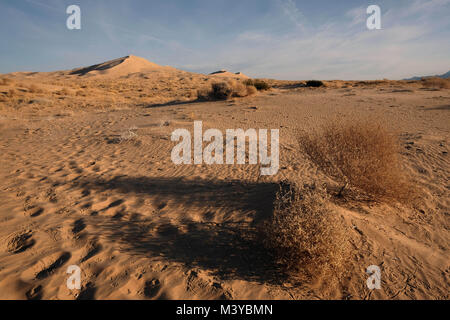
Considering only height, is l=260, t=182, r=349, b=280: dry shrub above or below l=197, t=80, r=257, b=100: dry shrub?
below

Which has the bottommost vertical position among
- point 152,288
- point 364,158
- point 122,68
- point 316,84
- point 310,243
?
point 152,288

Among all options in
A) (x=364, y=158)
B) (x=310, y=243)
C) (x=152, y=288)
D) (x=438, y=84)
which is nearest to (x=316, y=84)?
(x=438, y=84)

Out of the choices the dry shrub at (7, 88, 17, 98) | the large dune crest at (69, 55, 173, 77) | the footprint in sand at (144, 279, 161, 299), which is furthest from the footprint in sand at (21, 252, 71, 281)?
the large dune crest at (69, 55, 173, 77)

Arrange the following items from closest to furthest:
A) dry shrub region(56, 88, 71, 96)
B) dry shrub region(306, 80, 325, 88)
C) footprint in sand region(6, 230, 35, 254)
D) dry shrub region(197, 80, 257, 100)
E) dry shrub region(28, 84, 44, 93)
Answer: footprint in sand region(6, 230, 35, 254) → dry shrub region(197, 80, 257, 100) → dry shrub region(28, 84, 44, 93) → dry shrub region(56, 88, 71, 96) → dry shrub region(306, 80, 325, 88)

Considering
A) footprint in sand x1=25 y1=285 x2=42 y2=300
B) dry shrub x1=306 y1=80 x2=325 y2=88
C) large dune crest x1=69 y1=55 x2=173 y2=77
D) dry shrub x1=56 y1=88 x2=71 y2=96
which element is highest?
large dune crest x1=69 y1=55 x2=173 y2=77

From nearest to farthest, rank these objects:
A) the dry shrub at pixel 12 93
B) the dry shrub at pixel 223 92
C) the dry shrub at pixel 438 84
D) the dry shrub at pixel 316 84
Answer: the dry shrub at pixel 223 92
the dry shrub at pixel 12 93
the dry shrub at pixel 438 84
the dry shrub at pixel 316 84

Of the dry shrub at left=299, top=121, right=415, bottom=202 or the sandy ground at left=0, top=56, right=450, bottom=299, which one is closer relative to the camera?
the sandy ground at left=0, top=56, right=450, bottom=299

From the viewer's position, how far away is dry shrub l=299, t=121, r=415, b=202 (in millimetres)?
3342

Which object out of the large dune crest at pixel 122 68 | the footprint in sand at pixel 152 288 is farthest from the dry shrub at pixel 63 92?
the large dune crest at pixel 122 68

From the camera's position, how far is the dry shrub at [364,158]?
132 inches

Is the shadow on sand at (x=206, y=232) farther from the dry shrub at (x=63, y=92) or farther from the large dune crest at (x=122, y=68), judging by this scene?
the large dune crest at (x=122, y=68)

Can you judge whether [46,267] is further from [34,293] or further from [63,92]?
[63,92]

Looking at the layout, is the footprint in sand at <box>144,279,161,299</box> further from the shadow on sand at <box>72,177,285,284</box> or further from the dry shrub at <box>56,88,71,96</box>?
the dry shrub at <box>56,88,71,96</box>

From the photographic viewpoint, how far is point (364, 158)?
10.9 feet
